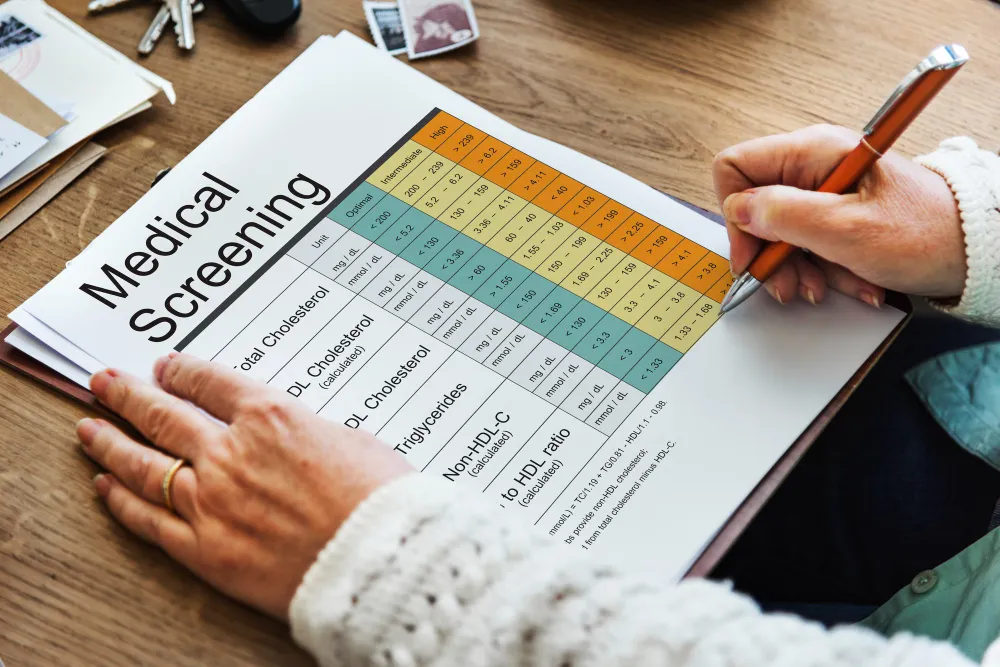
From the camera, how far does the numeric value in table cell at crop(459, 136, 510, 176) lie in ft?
2.36

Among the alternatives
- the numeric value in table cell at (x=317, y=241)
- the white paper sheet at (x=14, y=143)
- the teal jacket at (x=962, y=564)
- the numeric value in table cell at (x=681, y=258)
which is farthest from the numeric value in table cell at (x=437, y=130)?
the teal jacket at (x=962, y=564)

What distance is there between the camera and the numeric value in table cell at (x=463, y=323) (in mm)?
636

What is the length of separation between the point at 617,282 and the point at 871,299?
188 millimetres

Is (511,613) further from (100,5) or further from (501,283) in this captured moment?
(100,5)

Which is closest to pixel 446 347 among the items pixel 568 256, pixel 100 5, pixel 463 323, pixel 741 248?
pixel 463 323

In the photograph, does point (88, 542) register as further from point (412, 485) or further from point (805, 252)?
point (805, 252)

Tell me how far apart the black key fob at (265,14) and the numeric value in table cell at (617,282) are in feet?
1.24

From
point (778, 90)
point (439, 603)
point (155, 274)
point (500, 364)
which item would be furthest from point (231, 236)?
point (778, 90)

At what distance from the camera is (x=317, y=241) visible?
2.22 feet

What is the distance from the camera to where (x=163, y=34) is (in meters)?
0.79

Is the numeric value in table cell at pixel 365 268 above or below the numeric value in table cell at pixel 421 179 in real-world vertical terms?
below

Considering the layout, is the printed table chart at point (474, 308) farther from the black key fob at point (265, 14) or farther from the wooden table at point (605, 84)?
the black key fob at point (265, 14)

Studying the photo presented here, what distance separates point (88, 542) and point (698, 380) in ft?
1.40

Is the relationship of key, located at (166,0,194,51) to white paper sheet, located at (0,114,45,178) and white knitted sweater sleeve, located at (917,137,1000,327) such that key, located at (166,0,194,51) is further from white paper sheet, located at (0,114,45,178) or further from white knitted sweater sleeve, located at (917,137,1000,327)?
white knitted sweater sleeve, located at (917,137,1000,327)
